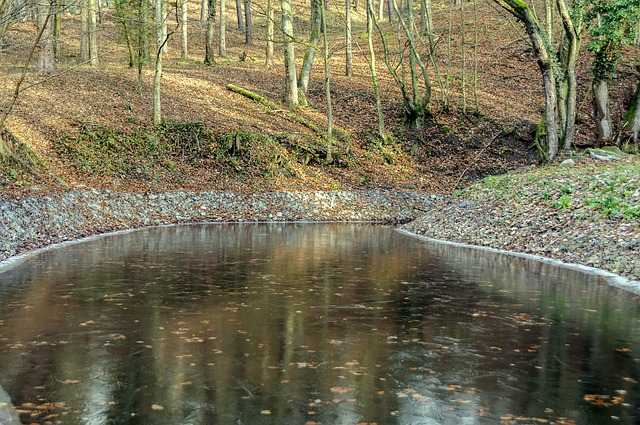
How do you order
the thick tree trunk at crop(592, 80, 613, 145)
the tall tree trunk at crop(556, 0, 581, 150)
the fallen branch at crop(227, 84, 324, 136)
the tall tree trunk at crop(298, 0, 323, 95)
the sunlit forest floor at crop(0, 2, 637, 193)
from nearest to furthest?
the tall tree trunk at crop(556, 0, 581, 150), the sunlit forest floor at crop(0, 2, 637, 193), the thick tree trunk at crop(592, 80, 613, 145), the fallen branch at crop(227, 84, 324, 136), the tall tree trunk at crop(298, 0, 323, 95)

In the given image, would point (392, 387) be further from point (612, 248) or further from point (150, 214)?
point (150, 214)

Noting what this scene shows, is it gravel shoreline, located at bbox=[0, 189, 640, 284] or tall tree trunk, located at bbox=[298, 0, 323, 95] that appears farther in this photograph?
tall tree trunk, located at bbox=[298, 0, 323, 95]

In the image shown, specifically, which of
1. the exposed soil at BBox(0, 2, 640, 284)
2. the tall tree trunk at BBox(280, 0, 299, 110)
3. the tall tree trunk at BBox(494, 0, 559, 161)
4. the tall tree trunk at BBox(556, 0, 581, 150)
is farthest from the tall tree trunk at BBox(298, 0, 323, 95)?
the tall tree trunk at BBox(556, 0, 581, 150)

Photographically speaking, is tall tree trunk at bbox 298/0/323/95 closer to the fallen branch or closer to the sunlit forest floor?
the sunlit forest floor

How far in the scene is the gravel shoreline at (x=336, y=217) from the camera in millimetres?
15430

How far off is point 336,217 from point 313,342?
18.0 meters

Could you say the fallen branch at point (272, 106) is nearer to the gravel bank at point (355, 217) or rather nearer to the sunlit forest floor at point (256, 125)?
the sunlit forest floor at point (256, 125)

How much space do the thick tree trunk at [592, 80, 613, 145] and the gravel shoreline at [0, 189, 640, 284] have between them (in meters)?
7.30

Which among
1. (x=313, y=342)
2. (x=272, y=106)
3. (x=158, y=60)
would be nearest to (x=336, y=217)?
(x=158, y=60)

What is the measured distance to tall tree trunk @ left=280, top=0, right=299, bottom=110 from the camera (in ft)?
108

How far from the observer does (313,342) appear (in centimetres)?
849

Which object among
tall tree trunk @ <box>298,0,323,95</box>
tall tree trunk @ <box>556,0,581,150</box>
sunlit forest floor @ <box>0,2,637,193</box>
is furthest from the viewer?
tall tree trunk @ <box>298,0,323,95</box>

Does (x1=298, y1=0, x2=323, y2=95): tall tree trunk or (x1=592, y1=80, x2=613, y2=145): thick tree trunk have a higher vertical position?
(x1=298, y1=0, x2=323, y2=95): tall tree trunk

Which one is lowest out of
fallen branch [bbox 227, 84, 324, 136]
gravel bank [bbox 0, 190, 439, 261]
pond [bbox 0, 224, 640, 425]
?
gravel bank [bbox 0, 190, 439, 261]
